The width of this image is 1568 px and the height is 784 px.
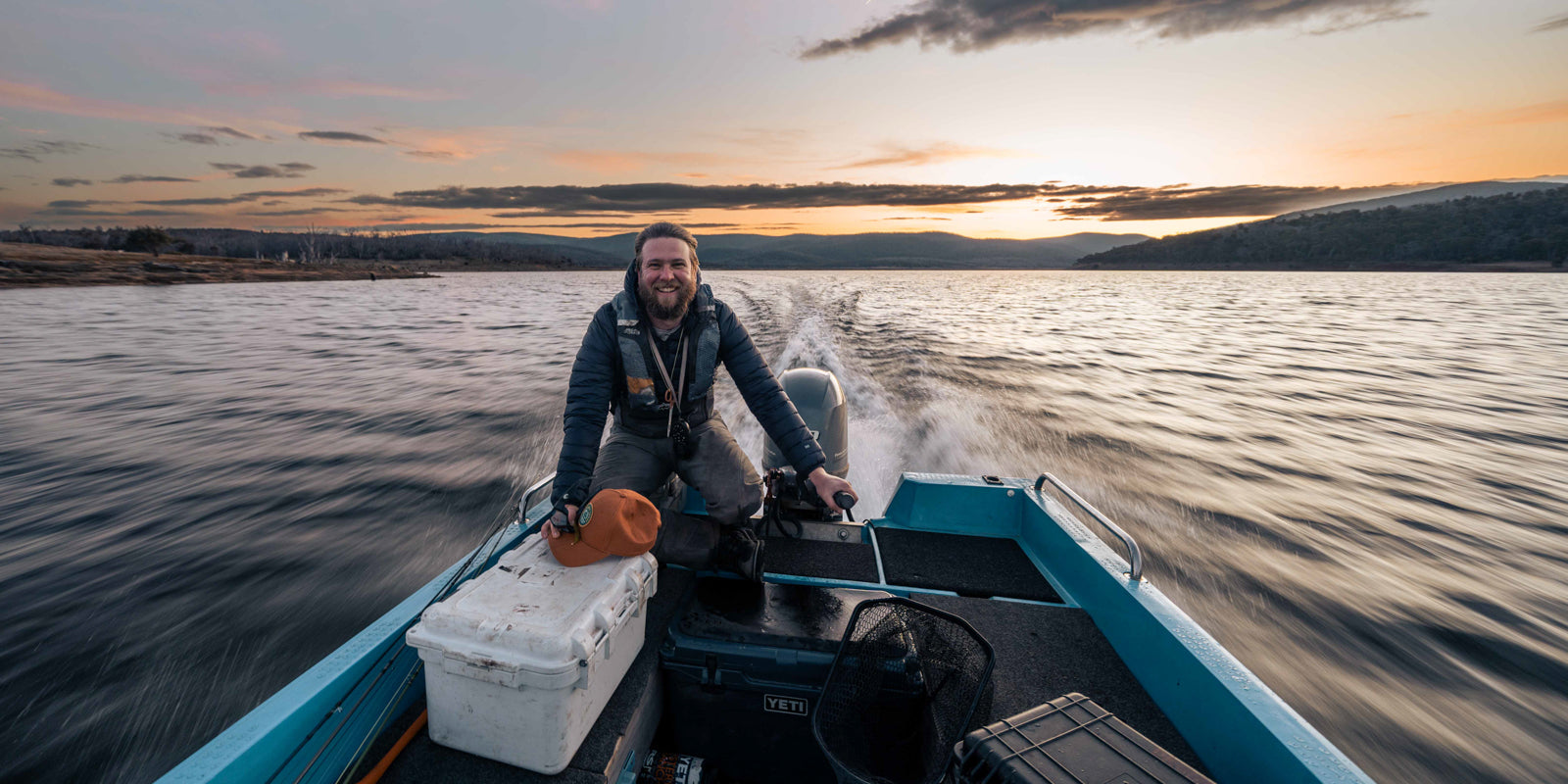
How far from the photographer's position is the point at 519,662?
5.13ft

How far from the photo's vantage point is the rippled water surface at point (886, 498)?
3.28 metres

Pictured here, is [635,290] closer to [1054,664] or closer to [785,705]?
[785,705]

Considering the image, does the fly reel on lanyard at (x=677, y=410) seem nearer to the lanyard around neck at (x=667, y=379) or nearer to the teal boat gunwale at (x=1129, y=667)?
the lanyard around neck at (x=667, y=379)

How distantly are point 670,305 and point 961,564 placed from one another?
2095 mm

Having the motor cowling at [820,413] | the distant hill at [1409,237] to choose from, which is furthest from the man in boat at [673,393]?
the distant hill at [1409,237]

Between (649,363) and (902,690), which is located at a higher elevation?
(649,363)

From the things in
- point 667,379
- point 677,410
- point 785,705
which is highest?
point 667,379

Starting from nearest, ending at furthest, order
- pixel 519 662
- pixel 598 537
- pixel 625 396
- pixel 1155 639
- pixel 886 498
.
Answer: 1. pixel 519 662
2. pixel 598 537
3. pixel 1155 639
4. pixel 625 396
5. pixel 886 498

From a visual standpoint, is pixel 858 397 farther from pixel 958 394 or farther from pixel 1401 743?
pixel 1401 743

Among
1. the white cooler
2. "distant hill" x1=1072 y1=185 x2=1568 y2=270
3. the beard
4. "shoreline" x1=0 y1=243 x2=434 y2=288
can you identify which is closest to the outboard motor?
the beard

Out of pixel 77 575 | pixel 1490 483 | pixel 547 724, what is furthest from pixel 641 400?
pixel 1490 483

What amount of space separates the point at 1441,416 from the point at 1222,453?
186 inches

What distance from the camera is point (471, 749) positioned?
174 cm

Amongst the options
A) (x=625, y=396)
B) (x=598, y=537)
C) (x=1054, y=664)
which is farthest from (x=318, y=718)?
(x=1054, y=664)
